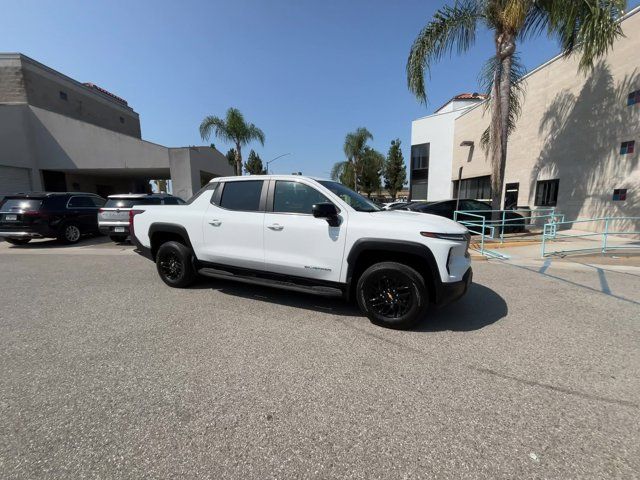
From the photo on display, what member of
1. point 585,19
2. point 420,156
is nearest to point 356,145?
point 420,156

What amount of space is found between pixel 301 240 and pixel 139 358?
82.0 inches

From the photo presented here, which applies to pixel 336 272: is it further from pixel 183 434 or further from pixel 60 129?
pixel 60 129

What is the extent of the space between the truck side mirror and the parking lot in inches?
48.7

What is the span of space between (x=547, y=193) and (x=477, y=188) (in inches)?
274

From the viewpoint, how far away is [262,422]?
80.8 inches

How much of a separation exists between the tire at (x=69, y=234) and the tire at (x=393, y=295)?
10649 mm

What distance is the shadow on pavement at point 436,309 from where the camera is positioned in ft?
11.8

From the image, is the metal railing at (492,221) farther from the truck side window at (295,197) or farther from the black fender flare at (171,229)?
the black fender flare at (171,229)

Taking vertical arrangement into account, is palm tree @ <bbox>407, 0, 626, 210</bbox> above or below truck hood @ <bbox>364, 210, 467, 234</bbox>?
above

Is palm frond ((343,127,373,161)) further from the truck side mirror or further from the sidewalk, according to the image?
the truck side mirror

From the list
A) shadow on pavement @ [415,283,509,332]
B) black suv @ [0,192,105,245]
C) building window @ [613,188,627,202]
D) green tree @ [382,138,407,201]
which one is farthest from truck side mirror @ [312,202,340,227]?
green tree @ [382,138,407,201]

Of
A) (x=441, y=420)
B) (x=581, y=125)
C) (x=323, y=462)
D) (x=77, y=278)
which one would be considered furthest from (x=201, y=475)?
(x=581, y=125)

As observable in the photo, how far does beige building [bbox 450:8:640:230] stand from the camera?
35.8 ft

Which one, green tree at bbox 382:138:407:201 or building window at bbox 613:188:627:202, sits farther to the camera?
green tree at bbox 382:138:407:201
